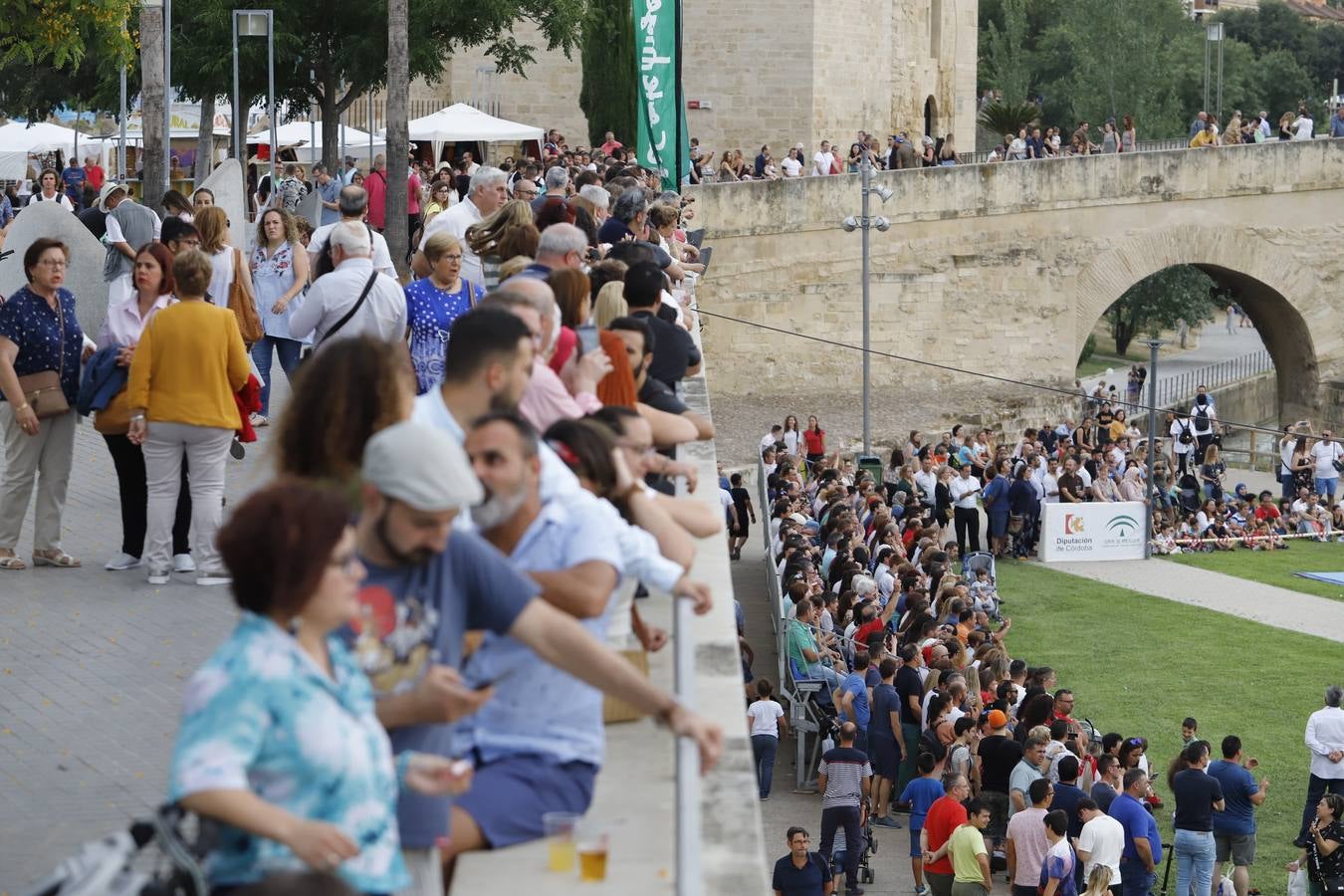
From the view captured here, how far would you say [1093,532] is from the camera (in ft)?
88.8

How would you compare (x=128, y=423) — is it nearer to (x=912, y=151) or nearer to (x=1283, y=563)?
(x=1283, y=563)

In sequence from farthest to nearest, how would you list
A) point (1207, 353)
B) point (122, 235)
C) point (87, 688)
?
point (1207, 353)
point (122, 235)
point (87, 688)

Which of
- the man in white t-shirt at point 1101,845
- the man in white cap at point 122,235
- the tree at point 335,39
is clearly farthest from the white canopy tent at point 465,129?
the man in white t-shirt at point 1101,845

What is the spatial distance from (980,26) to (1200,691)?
5365 centimetres

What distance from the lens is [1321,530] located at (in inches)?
1196

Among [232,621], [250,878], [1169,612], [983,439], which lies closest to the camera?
[250,878]

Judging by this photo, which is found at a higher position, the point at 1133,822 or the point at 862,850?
the point at 1133,822

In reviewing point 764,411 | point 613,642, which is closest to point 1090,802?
point 613,642

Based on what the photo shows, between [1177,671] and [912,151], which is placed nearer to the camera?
[1177,671]

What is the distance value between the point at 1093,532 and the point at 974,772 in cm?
1463

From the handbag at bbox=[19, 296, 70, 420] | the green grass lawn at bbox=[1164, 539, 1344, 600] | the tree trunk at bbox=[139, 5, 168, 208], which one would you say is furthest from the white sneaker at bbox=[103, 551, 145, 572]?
the green grass lawn at bbox=[1164, 539, 1344, 600]

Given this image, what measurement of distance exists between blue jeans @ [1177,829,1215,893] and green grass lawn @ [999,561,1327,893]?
1507mm

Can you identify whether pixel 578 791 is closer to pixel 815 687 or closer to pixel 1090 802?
pixel 1090 802

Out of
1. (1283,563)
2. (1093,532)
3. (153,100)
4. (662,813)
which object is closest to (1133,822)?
(662,813)
